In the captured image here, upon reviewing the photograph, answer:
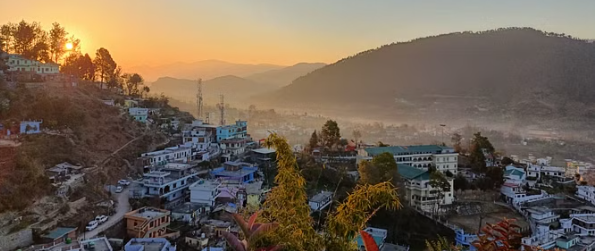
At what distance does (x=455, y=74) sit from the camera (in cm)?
2466

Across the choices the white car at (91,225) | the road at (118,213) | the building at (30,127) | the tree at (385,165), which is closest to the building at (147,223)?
the road at (118,213)

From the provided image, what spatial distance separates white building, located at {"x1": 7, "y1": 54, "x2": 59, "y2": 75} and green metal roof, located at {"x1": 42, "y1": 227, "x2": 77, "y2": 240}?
6507mm

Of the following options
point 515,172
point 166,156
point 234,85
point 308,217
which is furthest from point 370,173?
point 234,85

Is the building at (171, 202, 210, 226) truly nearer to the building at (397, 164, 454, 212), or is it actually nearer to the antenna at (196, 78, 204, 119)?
the building at (397, 164, 454, 212)

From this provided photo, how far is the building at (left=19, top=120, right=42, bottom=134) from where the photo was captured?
838 centimetres

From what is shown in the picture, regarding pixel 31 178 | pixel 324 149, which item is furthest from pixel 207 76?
pixel 31 178

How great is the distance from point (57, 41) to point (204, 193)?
7.81 m

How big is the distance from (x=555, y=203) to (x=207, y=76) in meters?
11.6

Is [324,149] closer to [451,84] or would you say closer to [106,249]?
[106,249]

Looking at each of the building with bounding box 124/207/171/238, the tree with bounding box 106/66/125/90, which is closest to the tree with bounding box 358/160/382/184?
the building with bounding box 124/207/171/238

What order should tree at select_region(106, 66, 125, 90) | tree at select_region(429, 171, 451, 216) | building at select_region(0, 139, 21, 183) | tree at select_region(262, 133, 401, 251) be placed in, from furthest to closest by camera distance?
tree at select_region(106, 66, 125, 90) < tree at select_region(429, 171, 451, 216) < building at select_region(0, 139, 21, 183) < tree at select_region(262, 133, 401, 251)

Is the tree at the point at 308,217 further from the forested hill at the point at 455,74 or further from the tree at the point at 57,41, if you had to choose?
the forested hill at the point at 455,74

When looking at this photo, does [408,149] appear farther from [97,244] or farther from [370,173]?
[97,244]

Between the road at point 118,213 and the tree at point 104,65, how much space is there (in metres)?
6.31
